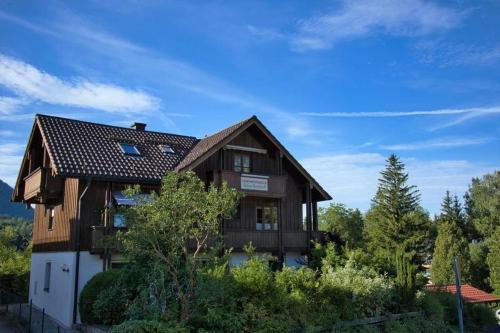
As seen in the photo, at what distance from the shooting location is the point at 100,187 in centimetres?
1984

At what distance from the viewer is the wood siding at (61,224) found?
63.9 feet

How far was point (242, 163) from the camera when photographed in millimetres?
24719

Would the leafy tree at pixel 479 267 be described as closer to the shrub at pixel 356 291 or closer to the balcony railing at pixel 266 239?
the balcony railing at pixel 266 239

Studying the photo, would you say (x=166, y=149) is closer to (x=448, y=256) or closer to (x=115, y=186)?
(x=115, y=186)

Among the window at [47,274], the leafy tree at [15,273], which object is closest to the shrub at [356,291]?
the window at [47,274]

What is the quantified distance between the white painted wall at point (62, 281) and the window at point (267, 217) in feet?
29.1

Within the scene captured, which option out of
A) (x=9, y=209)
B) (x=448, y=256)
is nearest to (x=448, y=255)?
(x=448, y=256)

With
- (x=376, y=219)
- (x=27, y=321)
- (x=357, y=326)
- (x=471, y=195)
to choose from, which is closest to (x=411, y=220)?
(x=376, y=219)

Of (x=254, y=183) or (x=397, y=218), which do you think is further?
(x=397, y=218)

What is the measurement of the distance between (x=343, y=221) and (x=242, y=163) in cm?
3719

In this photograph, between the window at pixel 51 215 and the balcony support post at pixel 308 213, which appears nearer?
the window at pixel 51 215

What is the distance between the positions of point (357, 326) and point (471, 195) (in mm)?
54207

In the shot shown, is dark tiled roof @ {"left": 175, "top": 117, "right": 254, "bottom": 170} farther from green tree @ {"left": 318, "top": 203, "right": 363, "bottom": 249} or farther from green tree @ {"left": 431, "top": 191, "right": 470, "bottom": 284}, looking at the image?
green tree @ {"left": 318, "top": 203, "right": 363, "bottom": 249}

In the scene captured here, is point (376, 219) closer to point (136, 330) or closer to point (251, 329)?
point (251, 329)
